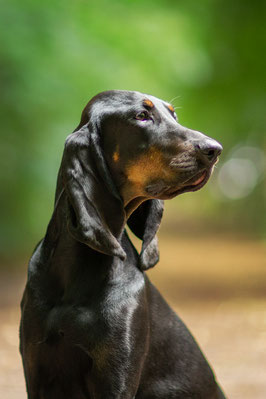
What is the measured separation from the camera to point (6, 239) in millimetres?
12820

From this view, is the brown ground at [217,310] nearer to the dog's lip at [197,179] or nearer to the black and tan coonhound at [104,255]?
the black and tan coonhound at [104,255]

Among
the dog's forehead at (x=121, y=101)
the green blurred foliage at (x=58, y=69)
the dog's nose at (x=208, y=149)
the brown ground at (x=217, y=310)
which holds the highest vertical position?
the dog's forehead at (x=121, y=101)

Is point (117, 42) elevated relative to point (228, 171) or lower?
elevated

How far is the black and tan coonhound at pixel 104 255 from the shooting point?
11.4 ft

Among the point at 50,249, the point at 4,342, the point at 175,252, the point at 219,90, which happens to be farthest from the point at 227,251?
the point at 50,249

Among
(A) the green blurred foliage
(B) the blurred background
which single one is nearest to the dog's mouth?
(B) the blurred background

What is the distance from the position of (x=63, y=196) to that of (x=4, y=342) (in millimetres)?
4877

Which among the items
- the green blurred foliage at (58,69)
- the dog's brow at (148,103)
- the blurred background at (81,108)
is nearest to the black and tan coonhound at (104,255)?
the dog's brow at (148,103)

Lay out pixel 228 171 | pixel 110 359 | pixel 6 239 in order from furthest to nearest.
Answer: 1. pixel 228 171
2. pixel 6 239
3. pixel 110 359

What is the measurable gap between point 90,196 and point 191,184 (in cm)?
→ 43

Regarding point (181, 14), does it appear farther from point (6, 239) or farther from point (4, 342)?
point (4, 342)

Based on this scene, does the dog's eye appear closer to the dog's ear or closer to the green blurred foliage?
the dog's ear

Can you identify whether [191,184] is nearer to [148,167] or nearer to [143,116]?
[148,167]

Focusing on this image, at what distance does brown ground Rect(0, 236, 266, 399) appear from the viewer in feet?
22.3
